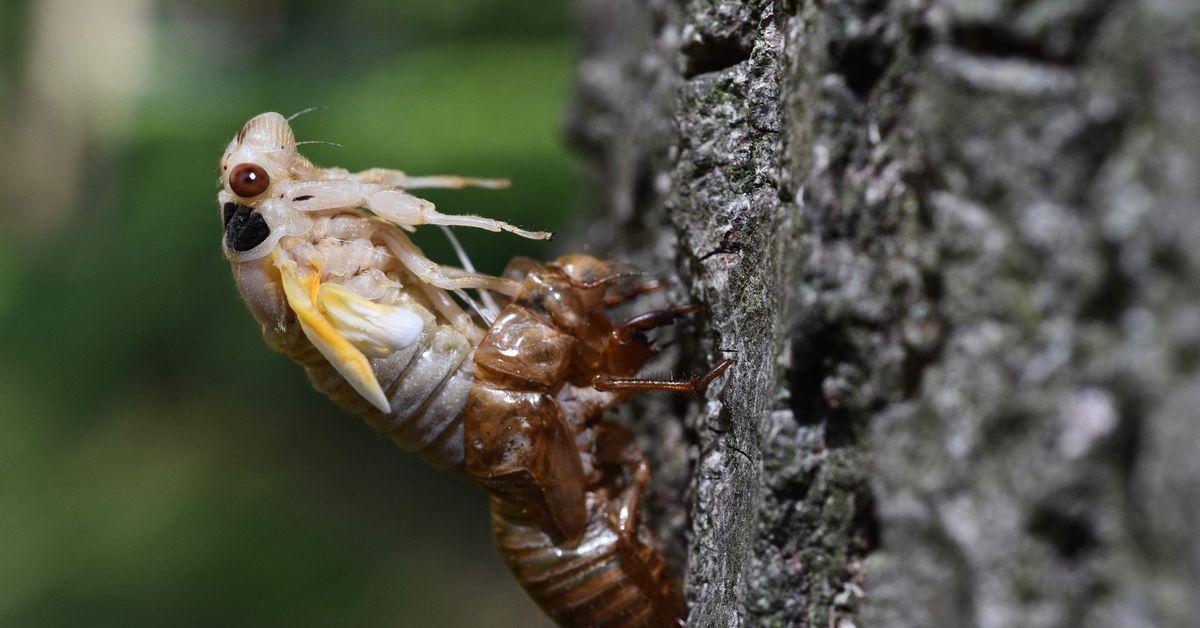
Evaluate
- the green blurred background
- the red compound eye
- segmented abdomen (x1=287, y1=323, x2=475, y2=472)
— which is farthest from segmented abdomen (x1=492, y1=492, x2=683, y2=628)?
the green blurred background

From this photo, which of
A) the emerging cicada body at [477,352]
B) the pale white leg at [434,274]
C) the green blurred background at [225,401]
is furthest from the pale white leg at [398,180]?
the green blurred background at [225,401]

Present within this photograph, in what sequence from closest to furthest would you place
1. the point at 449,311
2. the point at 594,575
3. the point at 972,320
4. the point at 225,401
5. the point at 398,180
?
1. the point at 972,320
2. the point at 594,575
3. the point at 449,311
4. the point at 398,180
5. the point at 225,401

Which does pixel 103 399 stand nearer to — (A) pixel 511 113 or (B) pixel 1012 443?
(A) pixel 511 113

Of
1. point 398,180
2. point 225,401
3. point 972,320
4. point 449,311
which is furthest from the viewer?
point 225,401

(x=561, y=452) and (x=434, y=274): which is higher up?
(x=434, y=274)

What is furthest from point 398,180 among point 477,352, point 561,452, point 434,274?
point 561,452

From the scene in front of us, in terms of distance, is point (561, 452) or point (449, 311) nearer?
point (561, 452)

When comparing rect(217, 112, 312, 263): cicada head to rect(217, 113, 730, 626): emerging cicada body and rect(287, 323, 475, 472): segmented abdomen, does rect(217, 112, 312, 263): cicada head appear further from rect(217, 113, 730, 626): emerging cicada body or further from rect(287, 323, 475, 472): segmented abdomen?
rect(287, 323, 475, 472): segmented abdomen

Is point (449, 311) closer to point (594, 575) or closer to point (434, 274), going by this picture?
point (434, 274)
